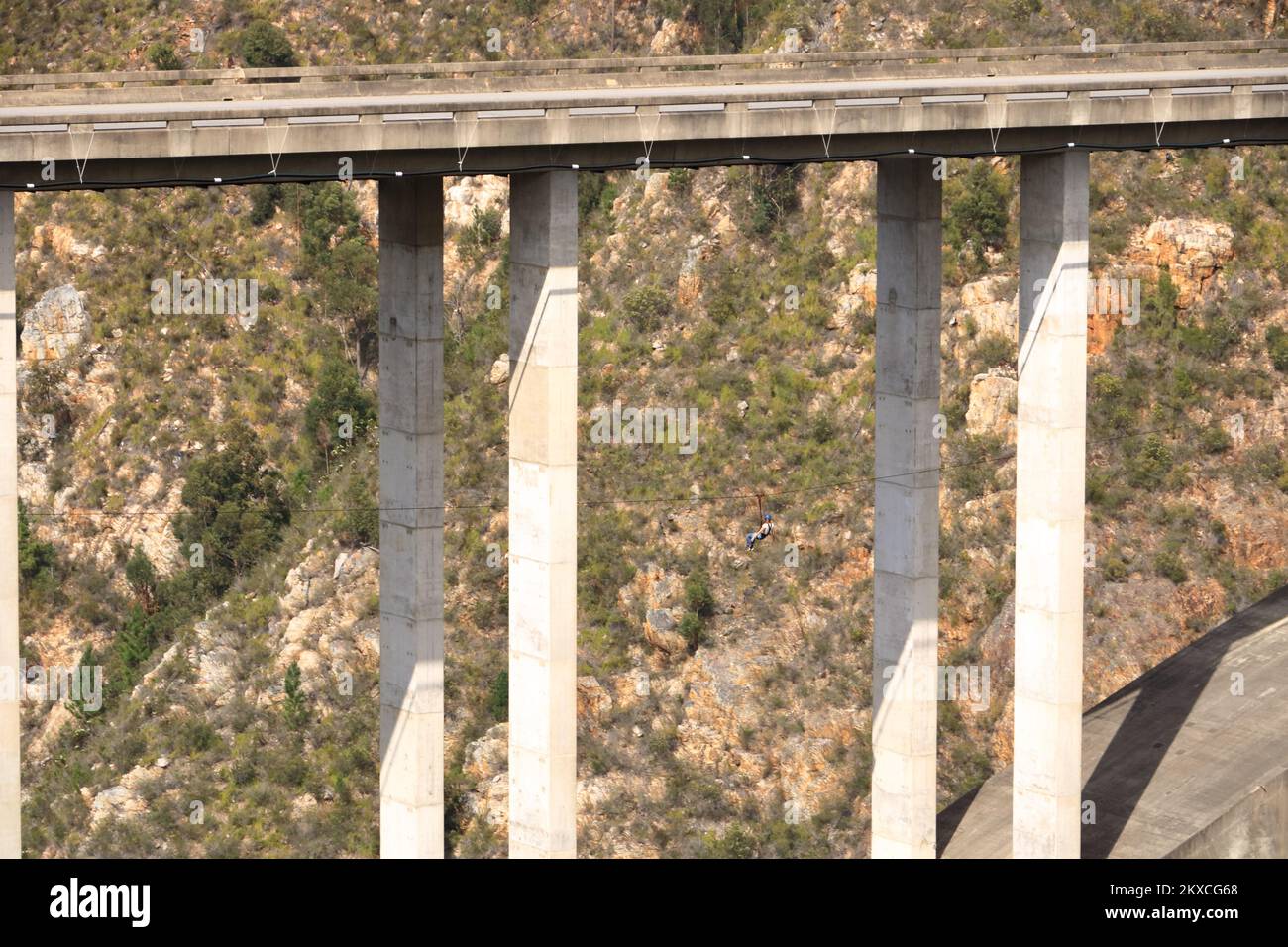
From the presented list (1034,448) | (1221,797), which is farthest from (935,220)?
(1221,797)

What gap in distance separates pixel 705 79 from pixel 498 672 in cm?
3239

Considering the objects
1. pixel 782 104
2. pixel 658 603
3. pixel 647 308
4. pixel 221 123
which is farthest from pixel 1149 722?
pixel 647 308

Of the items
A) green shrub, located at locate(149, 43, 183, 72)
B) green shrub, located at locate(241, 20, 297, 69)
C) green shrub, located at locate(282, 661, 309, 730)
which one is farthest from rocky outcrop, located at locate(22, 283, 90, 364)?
green shrub, located at locate(282, 661, 309, 730)

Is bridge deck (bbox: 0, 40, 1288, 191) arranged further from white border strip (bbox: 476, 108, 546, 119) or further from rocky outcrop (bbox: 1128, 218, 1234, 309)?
rocky outcrop (bbox: 1128, 218, 1234, 309)

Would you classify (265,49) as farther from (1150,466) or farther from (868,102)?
(868,102)

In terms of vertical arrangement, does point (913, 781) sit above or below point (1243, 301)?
below

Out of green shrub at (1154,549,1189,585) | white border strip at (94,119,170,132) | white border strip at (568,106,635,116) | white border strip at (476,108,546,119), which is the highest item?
white border strip at (568,106,635,116)

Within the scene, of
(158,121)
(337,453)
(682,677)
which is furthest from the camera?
(337,453)

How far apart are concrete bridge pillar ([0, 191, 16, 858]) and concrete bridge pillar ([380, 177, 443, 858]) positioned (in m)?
9.87

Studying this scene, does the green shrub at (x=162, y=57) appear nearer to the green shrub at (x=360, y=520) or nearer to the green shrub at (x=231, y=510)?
the green shrub at (x=231, y=510)

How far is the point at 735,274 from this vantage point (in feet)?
316

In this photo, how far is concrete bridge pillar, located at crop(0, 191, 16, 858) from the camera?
50.8 metres

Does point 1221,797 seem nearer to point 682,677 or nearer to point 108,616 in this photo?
point 682,677

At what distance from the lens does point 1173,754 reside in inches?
2616
